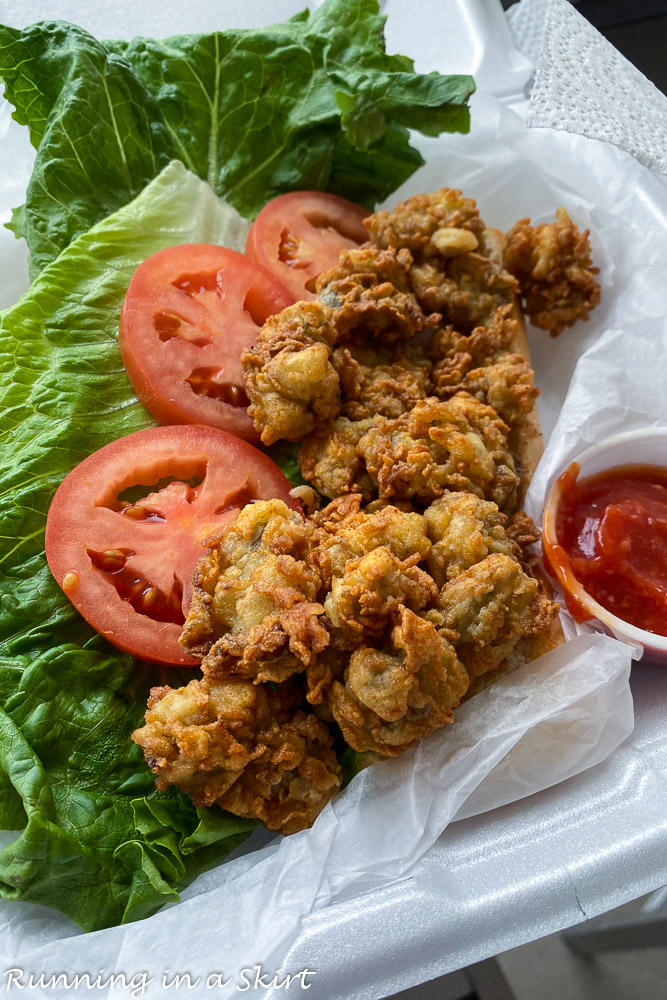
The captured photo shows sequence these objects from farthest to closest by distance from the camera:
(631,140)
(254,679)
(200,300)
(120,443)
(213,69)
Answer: (213,69) < (631,140) < (200,300) < (120,443) < (254,679)

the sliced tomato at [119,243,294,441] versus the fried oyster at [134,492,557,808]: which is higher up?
the sliced tomato at [119,243,294,441]

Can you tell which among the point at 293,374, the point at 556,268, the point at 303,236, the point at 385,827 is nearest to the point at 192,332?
the point at 293,374

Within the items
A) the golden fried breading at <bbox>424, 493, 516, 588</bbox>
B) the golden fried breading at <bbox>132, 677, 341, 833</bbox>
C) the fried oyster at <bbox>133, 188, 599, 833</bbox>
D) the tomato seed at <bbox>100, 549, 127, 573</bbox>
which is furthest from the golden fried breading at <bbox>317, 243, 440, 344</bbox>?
the golden fried breading at <bbox>132, 677, 341, 833</bbox>

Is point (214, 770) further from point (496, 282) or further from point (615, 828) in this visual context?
point (496, 282)

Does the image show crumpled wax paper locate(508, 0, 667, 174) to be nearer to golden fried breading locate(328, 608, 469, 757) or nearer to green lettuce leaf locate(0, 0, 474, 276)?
green lettuce leaf locate(0, 0, 474, 276)

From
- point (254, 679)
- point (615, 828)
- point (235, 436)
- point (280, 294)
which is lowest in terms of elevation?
point (615, 828)

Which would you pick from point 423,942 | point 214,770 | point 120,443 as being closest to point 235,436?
point 120,443
